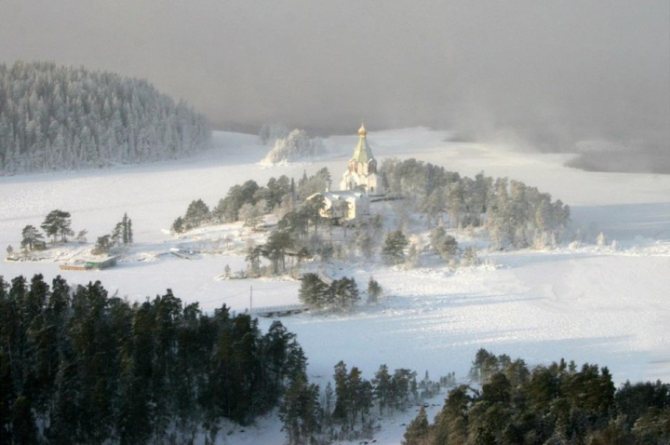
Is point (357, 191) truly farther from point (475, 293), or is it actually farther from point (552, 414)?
point (552, 414)

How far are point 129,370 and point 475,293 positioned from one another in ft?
38.6

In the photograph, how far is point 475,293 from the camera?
22234 mm

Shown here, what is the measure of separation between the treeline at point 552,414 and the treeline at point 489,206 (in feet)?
46.9

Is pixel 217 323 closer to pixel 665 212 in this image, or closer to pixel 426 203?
pixel 426 203

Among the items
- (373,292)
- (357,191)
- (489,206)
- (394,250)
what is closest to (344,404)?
(373,292)

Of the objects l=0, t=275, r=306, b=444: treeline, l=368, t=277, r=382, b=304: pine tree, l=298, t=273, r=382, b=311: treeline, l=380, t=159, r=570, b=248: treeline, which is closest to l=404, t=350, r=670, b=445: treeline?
l=0, t=275, r=306, b=444: treeline

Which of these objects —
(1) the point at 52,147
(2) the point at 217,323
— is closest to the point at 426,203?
(2) the point at 217,323

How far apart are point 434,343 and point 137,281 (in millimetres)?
9807

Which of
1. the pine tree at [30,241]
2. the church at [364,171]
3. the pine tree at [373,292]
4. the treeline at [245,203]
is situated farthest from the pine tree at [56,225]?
the pine tree at [373,292]

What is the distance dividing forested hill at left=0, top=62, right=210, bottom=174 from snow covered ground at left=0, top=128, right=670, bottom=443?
14.4m

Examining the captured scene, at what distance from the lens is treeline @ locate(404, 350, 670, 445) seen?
1143 cm

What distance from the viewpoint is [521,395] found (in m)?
12.7

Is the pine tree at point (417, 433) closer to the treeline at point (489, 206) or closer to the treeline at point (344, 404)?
the treeline at point (344, 404)

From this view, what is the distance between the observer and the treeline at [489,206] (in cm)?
2775
